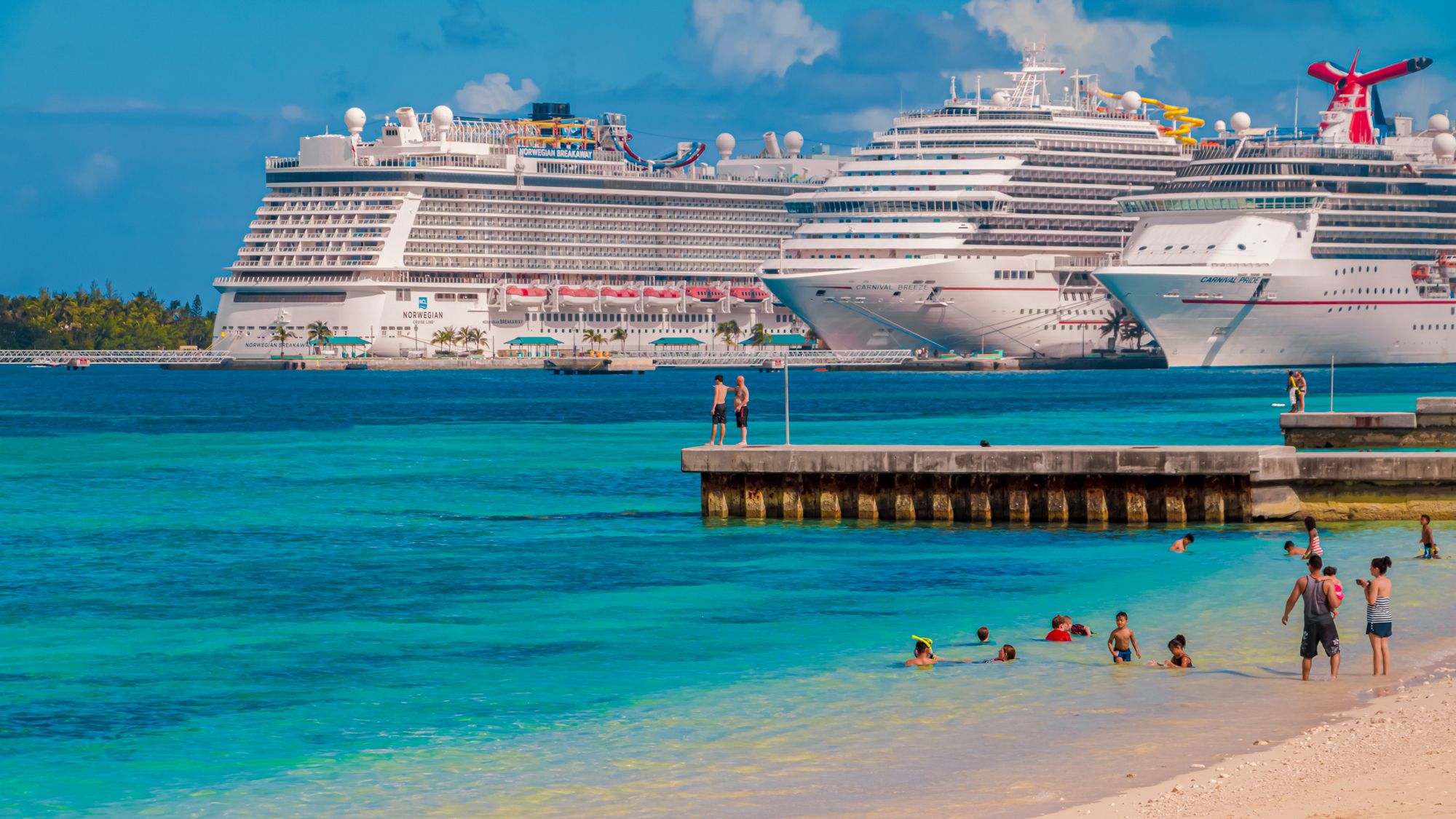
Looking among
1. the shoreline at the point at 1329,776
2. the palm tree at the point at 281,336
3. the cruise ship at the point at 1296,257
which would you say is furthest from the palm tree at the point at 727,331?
the shoreline at the point at 1329,776

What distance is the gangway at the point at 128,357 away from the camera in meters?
177

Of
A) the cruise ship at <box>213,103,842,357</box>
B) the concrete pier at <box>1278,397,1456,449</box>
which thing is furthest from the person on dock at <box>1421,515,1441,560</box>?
the cruise ship at <box>213,103,842,357</box>

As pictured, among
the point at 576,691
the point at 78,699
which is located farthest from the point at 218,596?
the point at 576,691

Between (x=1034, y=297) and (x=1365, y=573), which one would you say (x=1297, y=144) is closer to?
(x=1034, y=297)

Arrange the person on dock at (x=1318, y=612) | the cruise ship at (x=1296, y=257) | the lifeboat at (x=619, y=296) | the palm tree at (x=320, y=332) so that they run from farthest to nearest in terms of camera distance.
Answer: the lifeboat at (x=619, y=296) → the palm tree at (x=320, y=332) → the cruise ship at (x=1296, y=257) → the person on dock at (x=1318, y=612)

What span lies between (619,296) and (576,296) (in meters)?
4.19

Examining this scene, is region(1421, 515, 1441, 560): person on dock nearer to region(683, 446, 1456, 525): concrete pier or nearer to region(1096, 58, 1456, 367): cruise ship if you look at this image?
region(683, 446, 1456, 525): concrete pier

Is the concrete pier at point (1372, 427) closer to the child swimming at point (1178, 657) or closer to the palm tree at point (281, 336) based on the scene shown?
the child swimming at point (1178, 657)

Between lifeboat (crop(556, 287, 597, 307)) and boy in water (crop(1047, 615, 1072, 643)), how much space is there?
15851 cm

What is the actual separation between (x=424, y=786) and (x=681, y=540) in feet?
57.2

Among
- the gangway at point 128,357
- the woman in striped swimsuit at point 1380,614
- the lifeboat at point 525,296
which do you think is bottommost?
the woman in striped swimsuit at point 1380,614

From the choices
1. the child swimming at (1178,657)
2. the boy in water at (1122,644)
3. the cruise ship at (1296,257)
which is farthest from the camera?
the cruise ship at (1296,257)

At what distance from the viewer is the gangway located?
17699 centimetres

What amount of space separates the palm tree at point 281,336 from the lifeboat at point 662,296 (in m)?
33.8
